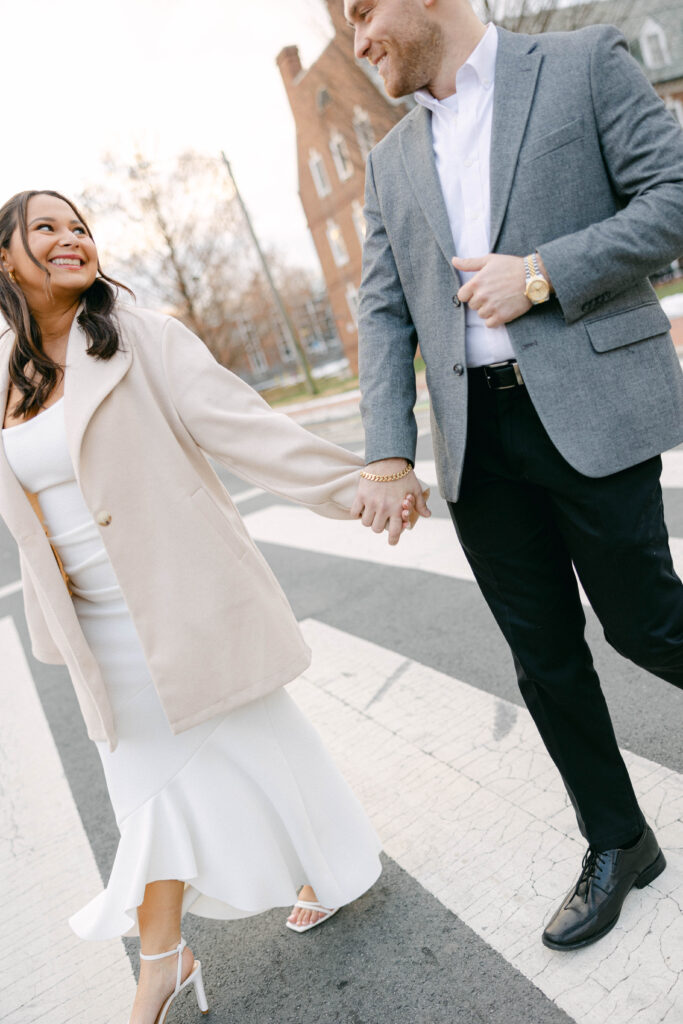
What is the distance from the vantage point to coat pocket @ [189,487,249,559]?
2.20 metres

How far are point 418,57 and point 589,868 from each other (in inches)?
78.6

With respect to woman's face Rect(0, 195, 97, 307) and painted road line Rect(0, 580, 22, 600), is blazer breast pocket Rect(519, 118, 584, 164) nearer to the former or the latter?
woman's face Rect(0, 195, 97, 307)

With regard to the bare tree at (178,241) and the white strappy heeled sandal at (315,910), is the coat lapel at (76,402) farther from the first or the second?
the bare tree at (178,241)

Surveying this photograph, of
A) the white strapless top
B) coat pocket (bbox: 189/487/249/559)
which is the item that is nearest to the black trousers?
coat pocket (bbox: 189/487/249/559)

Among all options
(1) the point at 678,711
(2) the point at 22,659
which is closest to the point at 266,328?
(2) the point at 22,659

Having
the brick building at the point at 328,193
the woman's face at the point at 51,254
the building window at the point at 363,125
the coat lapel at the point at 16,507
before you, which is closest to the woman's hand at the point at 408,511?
the coat lapel at the point at 16,507

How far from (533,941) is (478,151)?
1920 mm

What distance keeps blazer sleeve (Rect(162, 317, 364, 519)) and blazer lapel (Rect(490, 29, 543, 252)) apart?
0.72 meters

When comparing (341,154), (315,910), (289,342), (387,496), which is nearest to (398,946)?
(315,910)

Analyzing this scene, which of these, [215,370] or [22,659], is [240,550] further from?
[22,659]

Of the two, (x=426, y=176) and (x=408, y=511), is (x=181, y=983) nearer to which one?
(x=408, y=511)

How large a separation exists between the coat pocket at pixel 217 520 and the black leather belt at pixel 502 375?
0.78 metres

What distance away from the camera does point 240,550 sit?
2262 mm

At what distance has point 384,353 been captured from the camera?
7.00 ft
